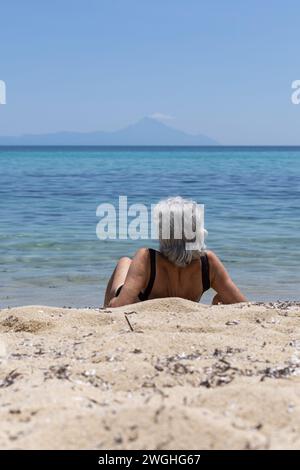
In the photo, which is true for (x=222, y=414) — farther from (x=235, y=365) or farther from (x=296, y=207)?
(x=296, y=207)

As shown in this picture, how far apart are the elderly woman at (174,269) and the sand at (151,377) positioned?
0.34 m

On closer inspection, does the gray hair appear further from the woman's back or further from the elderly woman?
the woman's back

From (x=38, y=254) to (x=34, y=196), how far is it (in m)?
8.80

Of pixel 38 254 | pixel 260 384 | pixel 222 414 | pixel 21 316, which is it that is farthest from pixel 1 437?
pixel 38 254

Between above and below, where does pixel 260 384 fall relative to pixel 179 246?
below

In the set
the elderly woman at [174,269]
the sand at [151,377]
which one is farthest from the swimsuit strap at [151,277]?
the sand at [151,377]

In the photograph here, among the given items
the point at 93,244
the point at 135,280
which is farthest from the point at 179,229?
the point at 93,244

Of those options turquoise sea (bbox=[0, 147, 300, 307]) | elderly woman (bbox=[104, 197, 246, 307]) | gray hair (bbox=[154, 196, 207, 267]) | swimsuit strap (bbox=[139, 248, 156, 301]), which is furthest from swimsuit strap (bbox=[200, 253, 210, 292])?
turquoise sea (bbox=[0, 147, 300, 307])

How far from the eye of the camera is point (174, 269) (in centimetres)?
518

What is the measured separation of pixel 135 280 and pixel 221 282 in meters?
0.67

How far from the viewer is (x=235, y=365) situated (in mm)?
3443

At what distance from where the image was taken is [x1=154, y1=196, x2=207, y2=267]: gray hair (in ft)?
16.5

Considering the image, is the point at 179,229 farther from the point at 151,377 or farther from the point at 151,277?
the point at 151,377

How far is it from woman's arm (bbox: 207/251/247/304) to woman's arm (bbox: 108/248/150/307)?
1.63 feet
